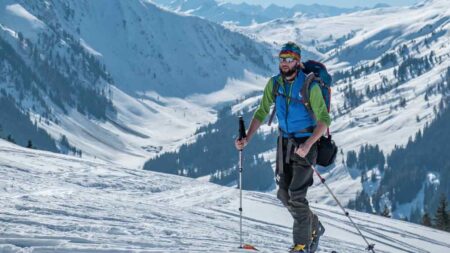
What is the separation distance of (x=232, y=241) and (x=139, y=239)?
3.37m

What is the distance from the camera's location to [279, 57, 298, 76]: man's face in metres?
12.4

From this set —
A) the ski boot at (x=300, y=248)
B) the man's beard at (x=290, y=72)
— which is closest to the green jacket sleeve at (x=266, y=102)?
the man's beard at (x=290, y=72)

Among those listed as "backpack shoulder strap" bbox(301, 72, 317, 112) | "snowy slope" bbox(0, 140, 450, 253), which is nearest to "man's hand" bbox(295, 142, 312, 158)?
"backpack shoulder strap" bbox(301, 72, 317, 112)

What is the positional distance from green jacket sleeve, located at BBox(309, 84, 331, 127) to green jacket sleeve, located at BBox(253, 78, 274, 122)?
1046 mm

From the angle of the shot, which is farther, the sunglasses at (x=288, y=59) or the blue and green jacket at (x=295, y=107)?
the sunglasses at (x=288, y=59)

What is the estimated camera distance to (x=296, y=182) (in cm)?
1255

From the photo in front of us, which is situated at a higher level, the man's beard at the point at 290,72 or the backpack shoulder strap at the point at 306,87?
the man's beard at the point at 290,72

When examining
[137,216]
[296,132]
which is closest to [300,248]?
[296,132]

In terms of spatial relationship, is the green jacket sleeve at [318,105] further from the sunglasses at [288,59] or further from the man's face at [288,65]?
the sunglasses at [288,59]

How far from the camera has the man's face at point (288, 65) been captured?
12352 millimetres

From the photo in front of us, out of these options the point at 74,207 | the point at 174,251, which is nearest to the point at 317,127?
the point at 174,251

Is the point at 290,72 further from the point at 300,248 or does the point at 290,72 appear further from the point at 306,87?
the point at 300,248

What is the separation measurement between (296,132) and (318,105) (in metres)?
0.83

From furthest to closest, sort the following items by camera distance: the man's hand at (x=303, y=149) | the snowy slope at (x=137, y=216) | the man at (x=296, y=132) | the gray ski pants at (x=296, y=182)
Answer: the snowy slope at (x=137, y=216) < the gray ski pants at (x=296, y=182) < the man at (x=296, y=132) < the man's hand at (x=303, y=149)
